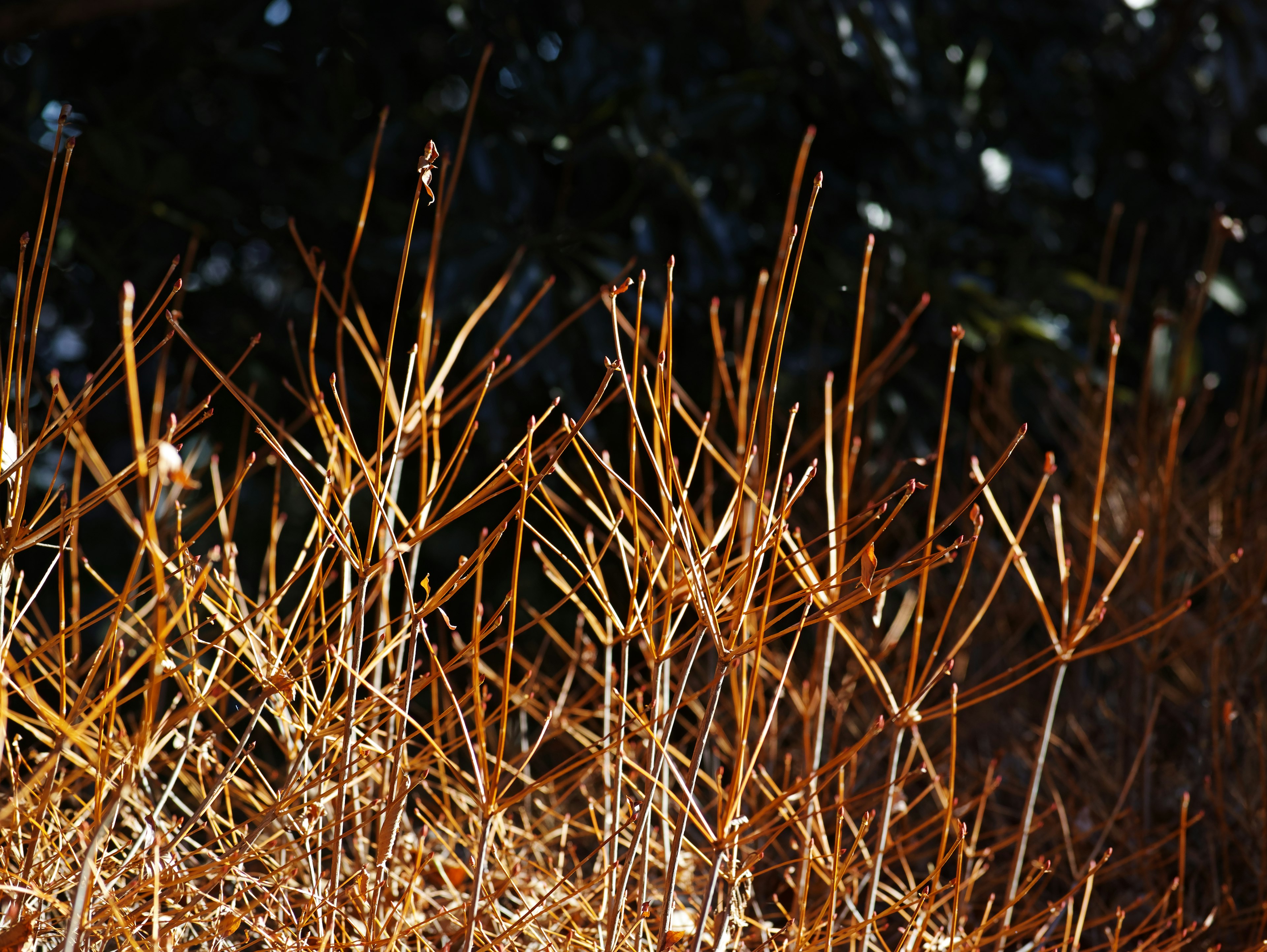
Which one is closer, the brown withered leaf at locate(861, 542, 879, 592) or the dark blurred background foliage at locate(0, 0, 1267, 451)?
the brown withered leaf at locate(861, 542, 879, 592)

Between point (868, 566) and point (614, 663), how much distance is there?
134 cm

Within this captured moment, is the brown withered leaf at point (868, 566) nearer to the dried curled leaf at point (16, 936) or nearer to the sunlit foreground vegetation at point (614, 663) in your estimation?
the sunlit foreground vegetation at point (614, 663)

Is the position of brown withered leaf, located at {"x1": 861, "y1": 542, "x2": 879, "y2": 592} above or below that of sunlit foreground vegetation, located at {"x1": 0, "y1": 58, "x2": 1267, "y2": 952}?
above

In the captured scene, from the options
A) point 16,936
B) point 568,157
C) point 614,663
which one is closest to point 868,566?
point 16,936

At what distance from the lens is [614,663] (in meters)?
1.80

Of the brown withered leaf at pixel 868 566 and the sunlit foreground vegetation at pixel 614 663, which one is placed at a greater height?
the brown withered leaf at pixel 868 566

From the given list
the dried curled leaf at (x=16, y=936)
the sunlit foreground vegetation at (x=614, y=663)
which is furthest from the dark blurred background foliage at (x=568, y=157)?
the dried curled leaf at (x=16, y=936)

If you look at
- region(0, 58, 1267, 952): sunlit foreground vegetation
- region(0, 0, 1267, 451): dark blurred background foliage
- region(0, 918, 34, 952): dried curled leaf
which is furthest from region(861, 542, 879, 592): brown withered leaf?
region(0, 0, 1267, 451): dark blurred background foliage

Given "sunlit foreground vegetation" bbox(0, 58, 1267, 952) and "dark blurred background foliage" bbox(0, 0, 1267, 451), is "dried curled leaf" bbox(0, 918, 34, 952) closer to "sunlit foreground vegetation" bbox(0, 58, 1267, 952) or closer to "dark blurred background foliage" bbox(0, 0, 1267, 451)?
"sunlit foreground vegetation" bbox(0, 58, 1267, 952)

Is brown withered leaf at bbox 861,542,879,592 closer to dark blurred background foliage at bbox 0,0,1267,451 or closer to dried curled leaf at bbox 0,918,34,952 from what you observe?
dried curled leaf at bbox 0,918,34,952

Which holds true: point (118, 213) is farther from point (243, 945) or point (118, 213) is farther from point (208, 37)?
point (243, 945)

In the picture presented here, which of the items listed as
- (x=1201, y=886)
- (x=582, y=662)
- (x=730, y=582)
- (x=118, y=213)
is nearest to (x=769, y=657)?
(x=582, y=662)

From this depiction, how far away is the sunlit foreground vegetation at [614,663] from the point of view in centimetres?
55

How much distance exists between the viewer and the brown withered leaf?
49 cm
